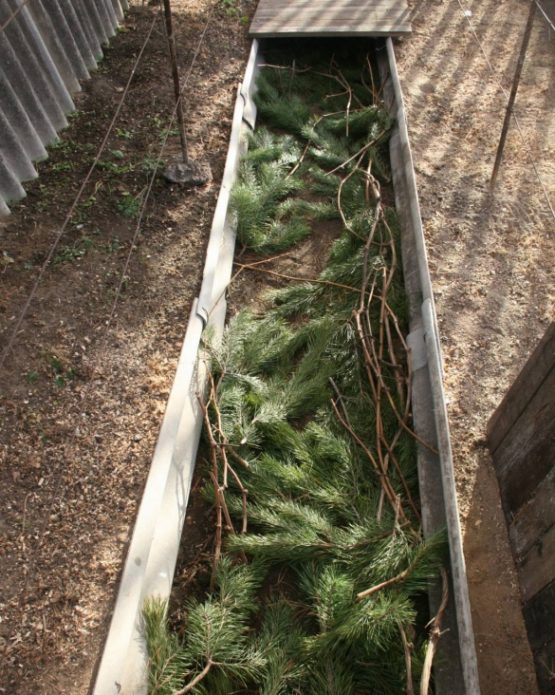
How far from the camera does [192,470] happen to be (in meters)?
2.63

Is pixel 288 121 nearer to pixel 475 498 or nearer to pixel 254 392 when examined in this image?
pixel 254 392

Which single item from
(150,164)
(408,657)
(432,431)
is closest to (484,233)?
(432,431)

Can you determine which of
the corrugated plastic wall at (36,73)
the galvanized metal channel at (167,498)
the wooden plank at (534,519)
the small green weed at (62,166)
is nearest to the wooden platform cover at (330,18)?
the corrugated plastic wall at (36,73)

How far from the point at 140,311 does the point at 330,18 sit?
3.80 m

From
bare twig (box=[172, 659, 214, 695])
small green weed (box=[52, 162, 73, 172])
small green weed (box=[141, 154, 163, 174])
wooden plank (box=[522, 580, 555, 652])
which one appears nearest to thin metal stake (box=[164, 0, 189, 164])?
small green weed (box=[141, 154, 163, 174])

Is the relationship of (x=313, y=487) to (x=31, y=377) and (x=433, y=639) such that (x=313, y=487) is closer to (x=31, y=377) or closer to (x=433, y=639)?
(x=433, y=639)

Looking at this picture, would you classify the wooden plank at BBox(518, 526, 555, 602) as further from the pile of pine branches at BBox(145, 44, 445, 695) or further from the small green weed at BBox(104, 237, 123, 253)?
the small green weed at BBox(104, 237, 123, 253)

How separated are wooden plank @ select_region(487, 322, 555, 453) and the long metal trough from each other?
0.26 metres

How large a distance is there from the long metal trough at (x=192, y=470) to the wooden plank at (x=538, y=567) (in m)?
0.28

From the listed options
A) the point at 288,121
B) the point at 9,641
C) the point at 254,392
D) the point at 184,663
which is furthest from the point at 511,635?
the point at 288,121

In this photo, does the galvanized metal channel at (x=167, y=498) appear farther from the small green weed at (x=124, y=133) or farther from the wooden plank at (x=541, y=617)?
the wooden plank at (x=541, y=617)

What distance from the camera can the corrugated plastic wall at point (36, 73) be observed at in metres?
3.46

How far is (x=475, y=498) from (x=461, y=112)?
3.50 metres

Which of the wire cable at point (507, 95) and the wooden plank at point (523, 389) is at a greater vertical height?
the wooden plank at point (523, 389)
